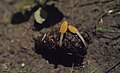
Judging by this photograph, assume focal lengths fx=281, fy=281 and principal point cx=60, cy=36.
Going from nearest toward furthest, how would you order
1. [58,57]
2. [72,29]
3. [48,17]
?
[72,29], [58,57], [48,17]

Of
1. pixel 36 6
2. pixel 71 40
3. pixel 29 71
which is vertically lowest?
pixel 29 71

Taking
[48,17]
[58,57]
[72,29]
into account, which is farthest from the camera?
[48,17]

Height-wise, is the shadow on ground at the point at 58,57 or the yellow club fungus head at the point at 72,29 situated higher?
the yellow club fungus head at the point at 72,29

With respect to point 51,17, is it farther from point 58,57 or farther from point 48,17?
point 58,57

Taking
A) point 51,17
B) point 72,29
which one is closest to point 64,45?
point 72,29

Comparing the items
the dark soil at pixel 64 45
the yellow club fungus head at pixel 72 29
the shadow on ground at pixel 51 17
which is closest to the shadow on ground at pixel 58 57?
the dark soil at pixel 64 45

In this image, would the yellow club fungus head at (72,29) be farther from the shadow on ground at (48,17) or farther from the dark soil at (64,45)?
the shadow on ground at (48,17)

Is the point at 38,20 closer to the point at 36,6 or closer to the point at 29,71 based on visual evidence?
the point at 36,6

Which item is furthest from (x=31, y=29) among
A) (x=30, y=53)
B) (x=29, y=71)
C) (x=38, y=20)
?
(x=29, y=71)
